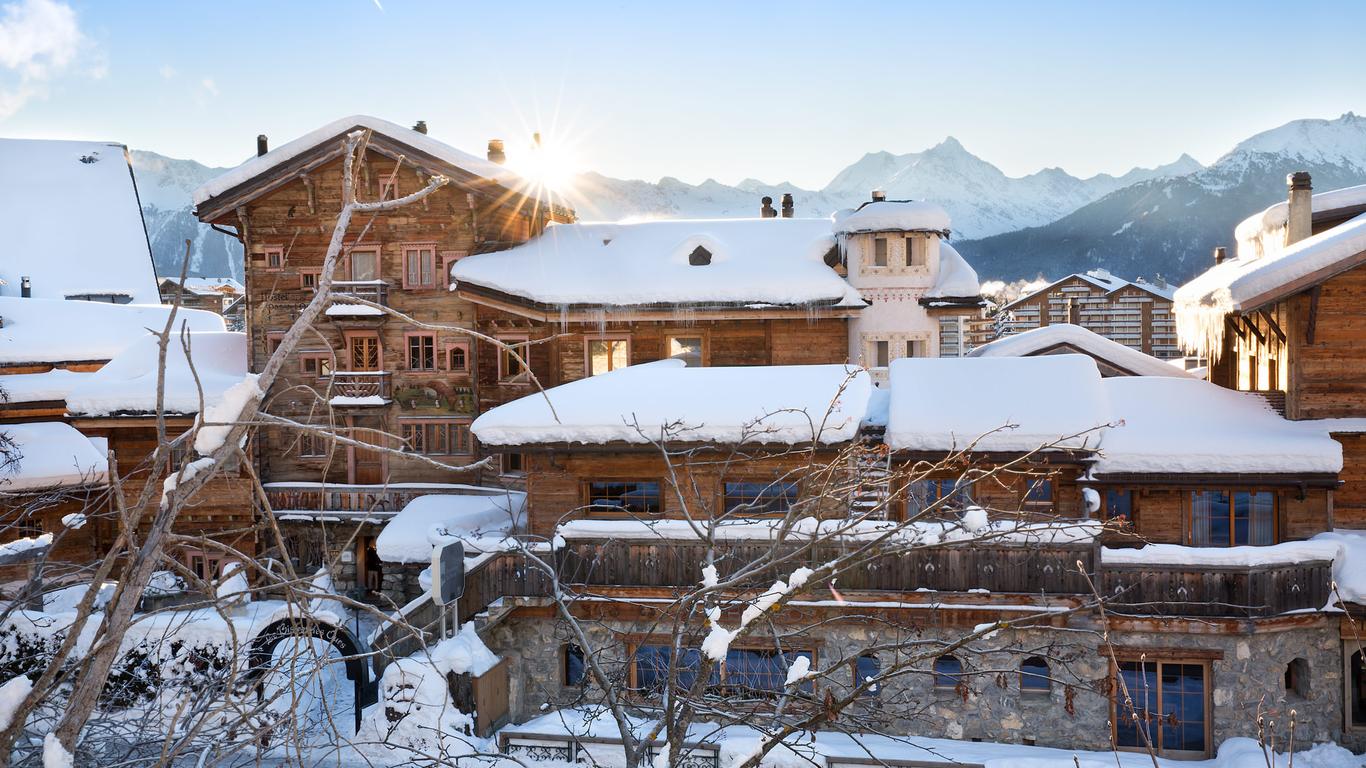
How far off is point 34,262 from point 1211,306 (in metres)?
44.9

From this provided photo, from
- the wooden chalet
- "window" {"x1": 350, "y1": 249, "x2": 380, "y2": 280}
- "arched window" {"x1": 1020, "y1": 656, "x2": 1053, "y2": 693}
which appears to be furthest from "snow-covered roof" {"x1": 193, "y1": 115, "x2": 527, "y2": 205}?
the wooden chalet

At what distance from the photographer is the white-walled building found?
24.9 meters

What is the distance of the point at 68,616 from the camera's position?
17531mm

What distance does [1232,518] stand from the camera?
18.5 meters

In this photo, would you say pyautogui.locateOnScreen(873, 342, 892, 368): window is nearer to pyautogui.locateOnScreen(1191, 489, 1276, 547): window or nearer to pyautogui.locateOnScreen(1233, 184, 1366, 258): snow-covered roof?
pyautogui.locateOnScreen(1191, 489, 1276, 547): window

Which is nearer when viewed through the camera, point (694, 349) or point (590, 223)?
point (694, 349)

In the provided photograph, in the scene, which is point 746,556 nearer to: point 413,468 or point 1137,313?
point 413,468

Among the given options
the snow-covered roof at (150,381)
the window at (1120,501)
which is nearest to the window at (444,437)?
the snow-covered roof at (150,381)

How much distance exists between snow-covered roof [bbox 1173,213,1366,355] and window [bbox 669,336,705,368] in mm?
12475

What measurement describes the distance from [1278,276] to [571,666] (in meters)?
16.1

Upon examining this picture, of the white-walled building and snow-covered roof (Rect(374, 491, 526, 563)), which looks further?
the white-walled building

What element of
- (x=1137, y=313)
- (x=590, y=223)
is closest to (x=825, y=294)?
(x=590, y=223)

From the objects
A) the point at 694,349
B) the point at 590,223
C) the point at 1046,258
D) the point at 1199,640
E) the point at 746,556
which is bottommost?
the point at 1199,640

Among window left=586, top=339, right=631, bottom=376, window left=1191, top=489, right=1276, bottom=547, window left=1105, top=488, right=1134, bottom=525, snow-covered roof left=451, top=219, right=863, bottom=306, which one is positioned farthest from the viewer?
window left=586, top=339, right=631, bottom=376
